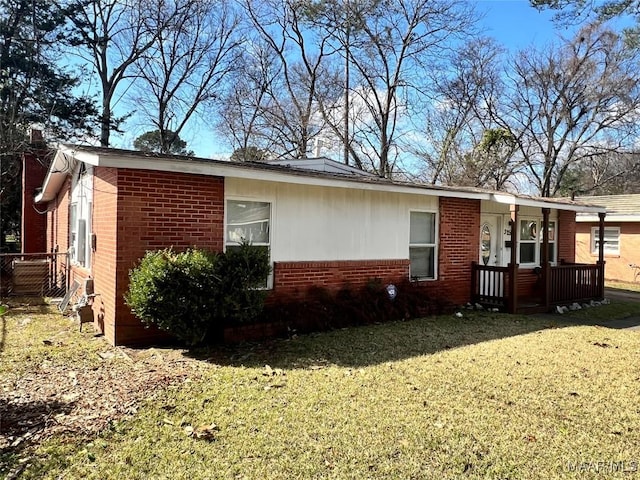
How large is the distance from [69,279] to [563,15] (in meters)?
12.1

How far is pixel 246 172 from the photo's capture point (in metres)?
7.07

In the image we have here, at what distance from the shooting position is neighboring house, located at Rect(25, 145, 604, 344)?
6.55 metres

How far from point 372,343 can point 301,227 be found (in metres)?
2.56

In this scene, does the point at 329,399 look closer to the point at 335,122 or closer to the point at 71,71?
the point at 71,71

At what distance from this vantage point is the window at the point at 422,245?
1006cm

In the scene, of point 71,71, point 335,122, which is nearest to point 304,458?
point 71,71

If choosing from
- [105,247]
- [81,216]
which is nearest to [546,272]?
[105,247]

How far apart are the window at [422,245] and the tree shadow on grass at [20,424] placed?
7412mm

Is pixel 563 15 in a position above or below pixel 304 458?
above

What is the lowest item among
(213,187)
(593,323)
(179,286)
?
(593,323)

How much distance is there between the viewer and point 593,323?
9.28 m

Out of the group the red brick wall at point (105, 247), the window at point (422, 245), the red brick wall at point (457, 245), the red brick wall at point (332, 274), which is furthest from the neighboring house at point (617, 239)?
the red brick wall at point (105, 247)

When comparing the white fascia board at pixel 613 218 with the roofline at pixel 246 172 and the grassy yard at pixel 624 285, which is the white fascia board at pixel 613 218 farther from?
the roofline at pixel 246 172

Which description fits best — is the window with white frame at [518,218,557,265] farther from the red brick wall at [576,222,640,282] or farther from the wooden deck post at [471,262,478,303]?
the red brick wall at [576,222,640,282]
